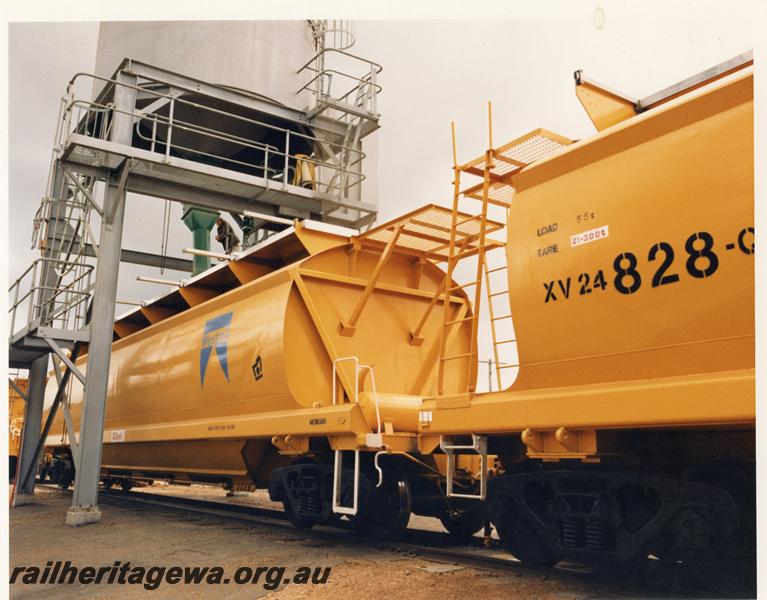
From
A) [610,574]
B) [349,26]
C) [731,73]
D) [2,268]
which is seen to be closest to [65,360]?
[2,268]

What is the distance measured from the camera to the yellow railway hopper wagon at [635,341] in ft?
13.3

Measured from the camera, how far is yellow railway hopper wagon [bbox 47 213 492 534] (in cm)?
730

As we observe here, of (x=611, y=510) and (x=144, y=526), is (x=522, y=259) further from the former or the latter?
(x=144, y=526)

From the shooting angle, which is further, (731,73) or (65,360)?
(65,360)

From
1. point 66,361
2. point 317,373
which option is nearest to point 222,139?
point 66,361

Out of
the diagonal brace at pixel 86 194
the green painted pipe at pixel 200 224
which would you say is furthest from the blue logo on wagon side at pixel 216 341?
the green painted pipe at pixel 200 224

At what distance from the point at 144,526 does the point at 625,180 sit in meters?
8.06

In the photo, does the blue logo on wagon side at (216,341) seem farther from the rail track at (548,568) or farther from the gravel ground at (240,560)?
the rail track at (548,568)

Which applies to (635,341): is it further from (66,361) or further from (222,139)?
(66,361)

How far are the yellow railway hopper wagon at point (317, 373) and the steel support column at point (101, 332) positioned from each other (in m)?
1.00

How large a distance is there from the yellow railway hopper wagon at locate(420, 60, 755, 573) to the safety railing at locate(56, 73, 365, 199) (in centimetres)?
654

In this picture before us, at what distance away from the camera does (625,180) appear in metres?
4.70

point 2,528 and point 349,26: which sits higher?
point 349,26

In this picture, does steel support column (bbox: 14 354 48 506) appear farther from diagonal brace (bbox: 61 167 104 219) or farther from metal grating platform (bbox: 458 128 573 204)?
metal grating platform (bbox: 458 128 573 204)
